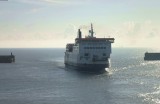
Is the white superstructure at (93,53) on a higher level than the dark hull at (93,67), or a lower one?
higher

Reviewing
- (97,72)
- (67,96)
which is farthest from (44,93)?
(97,72)

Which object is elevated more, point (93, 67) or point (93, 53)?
point (93, 53)

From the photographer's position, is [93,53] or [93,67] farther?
[93,53]

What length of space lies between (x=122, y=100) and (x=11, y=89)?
31.3m

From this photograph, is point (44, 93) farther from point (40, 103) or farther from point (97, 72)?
point (97, 72)

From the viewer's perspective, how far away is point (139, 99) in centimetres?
7738

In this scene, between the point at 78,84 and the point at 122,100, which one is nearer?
the point at 122,100

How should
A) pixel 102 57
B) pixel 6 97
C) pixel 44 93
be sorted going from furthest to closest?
pixel 102 57
pixel 44 93
pixel 6 97

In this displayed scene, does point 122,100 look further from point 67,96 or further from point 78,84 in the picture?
point 78,84

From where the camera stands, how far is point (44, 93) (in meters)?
87.2

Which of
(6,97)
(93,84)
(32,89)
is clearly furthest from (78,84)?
(6,97)

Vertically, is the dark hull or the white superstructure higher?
the white superstructure

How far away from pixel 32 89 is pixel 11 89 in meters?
5.40

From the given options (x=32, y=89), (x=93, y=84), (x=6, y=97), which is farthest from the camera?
(x=93, y=84)
